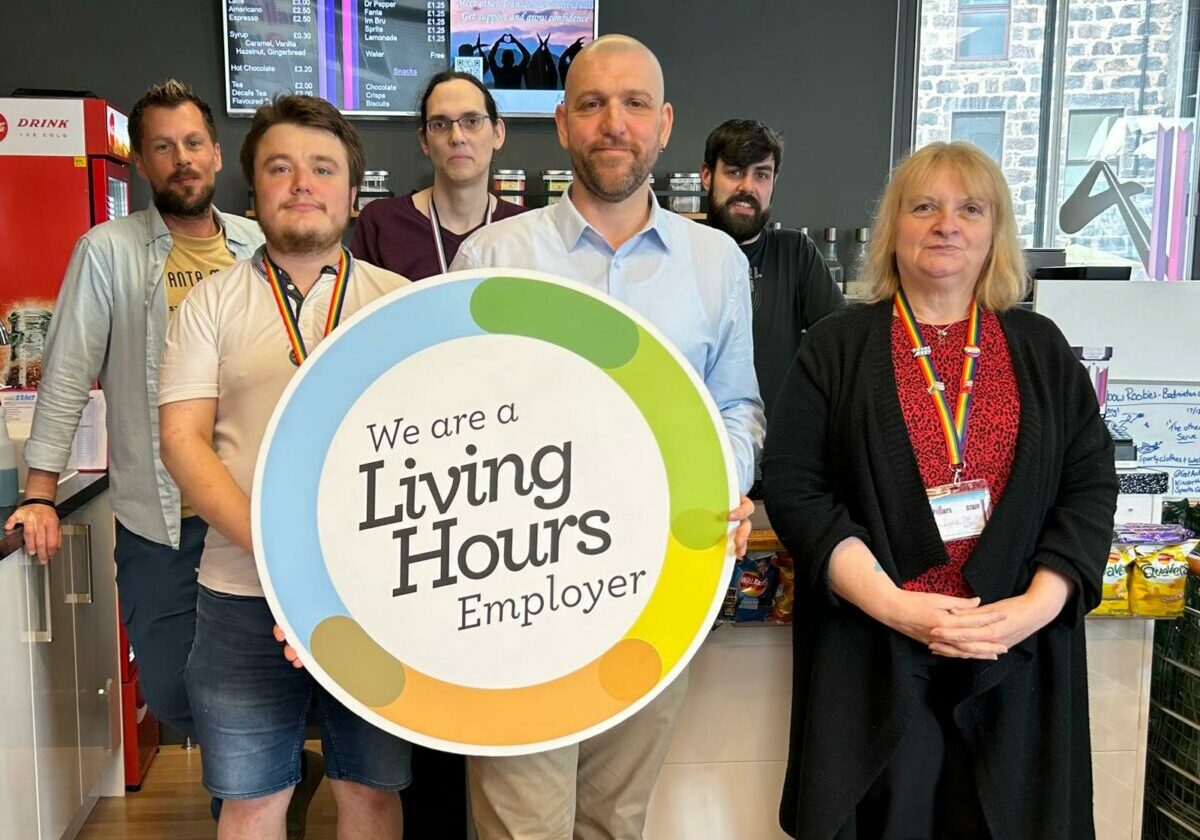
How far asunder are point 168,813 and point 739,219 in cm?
233

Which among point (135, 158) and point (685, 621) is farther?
point (135, 158)

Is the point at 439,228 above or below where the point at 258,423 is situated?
above

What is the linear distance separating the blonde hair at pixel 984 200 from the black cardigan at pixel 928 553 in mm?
54

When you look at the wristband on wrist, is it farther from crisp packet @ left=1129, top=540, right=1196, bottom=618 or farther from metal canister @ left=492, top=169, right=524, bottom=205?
metal canister @ left=492, top=169, right=524, bottom=205

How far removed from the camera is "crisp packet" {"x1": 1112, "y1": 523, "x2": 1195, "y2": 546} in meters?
1.96

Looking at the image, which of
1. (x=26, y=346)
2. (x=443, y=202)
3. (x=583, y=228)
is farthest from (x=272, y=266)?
(x=26, y=346)

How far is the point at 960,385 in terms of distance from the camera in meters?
1.65

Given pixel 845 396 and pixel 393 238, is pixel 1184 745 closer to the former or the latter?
pixel 845 396

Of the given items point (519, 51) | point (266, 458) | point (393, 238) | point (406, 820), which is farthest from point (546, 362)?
point (519, 51)

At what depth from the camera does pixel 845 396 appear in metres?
1.67

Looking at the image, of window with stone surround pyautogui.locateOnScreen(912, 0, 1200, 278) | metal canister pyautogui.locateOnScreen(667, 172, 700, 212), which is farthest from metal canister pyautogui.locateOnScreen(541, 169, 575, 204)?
window with stone surround pyautogui.locateOnScreen(912, 0, 1200, 278)

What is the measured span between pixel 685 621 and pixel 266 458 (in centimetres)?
62

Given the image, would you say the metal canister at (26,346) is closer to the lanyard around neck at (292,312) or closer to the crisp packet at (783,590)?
the lanyard around neck at (292,312)

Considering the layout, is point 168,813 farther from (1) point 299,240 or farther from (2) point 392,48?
(2) point 392,48
